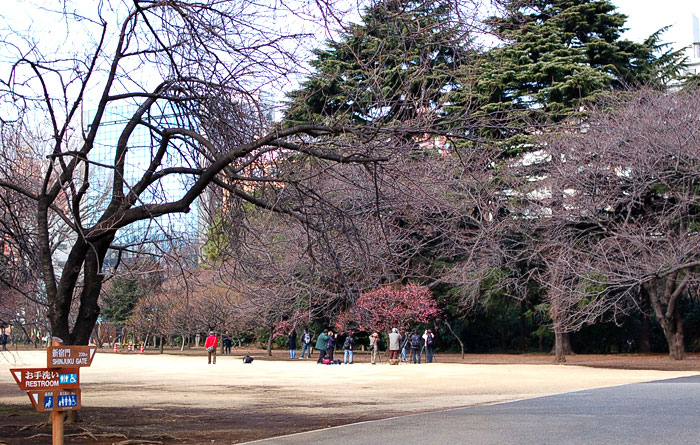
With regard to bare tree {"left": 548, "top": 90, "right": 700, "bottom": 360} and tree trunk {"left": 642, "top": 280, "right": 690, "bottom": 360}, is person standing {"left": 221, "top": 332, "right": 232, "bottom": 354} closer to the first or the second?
bare tree {"left": 548, "top": 90, "right": 700, "bottom": 360}

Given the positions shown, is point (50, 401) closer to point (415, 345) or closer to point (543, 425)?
point (543, 425)

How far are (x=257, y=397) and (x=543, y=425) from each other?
8.80m

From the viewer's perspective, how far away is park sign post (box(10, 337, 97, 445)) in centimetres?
873

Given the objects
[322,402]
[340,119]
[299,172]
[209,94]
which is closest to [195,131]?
[209,94]

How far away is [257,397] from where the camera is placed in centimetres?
1878

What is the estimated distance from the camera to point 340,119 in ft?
32.3

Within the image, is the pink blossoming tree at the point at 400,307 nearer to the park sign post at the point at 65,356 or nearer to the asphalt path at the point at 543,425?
the asphalt path at the point at 543,425

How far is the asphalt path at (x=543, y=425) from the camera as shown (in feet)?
33.6

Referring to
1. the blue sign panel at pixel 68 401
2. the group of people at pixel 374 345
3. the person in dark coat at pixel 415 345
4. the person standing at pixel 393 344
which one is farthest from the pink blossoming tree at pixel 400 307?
the blue sign panel at pixel 68 401

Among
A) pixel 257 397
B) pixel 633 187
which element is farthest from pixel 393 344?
pixel 257 397

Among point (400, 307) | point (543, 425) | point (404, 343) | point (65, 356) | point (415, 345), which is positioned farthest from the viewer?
point (404, 343)

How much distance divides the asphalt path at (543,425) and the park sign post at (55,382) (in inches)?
104

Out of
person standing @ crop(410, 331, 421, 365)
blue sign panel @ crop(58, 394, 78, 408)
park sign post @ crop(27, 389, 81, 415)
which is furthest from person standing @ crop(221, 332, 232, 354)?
park sign post @ crop(27, 389, 81, 415)

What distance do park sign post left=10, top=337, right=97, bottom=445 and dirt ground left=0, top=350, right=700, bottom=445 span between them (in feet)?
5.67
